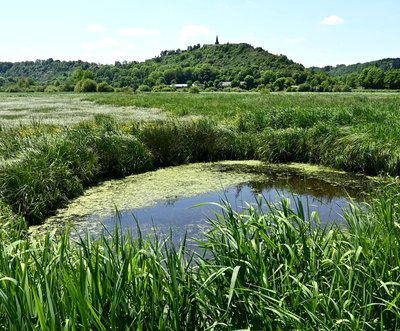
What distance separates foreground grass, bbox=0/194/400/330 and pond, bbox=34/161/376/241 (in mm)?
3097

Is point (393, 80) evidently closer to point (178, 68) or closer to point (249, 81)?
point (249, 81)

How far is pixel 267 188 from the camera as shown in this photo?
8930 mm

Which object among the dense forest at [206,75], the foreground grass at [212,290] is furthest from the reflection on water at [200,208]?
the dense forest at [206,75]

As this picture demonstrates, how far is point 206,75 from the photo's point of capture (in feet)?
292

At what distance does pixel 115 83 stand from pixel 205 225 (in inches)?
2977

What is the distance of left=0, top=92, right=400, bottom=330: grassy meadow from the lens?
2.02 metres

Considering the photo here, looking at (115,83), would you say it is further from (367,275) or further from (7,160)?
(367,275)

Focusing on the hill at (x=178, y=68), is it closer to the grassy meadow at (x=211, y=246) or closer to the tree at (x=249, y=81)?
the tree at (x=249, y=81)

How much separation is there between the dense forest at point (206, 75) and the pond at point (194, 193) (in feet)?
133

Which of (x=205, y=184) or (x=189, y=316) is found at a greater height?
(x=189, y=316)

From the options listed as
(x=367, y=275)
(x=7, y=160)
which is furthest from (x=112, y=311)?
(x=7, y=160)

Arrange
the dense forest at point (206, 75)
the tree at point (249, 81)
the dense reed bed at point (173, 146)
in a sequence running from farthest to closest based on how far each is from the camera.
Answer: the tree at point (249, 81)
the dense forest at point (206, 75)
the dense reed bed at point (173, 146)

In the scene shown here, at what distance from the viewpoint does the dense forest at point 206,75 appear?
62.2 m

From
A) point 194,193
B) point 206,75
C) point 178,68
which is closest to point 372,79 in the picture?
point 206,75
